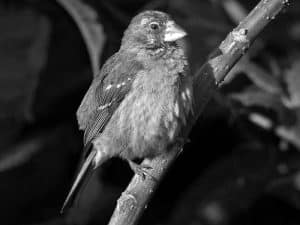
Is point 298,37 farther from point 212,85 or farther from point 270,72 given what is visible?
point 212,85

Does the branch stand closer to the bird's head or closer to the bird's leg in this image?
the bird's leg

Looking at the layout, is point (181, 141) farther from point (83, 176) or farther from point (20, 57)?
point (20, 57)

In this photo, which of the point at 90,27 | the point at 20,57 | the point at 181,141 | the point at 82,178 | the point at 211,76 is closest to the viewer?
the point at 211,76

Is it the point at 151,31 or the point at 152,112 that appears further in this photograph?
the point at 151,31

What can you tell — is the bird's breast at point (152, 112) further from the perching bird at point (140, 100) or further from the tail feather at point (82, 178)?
the tail feather at point (82, 178)

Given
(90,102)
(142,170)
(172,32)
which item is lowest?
(90,102)

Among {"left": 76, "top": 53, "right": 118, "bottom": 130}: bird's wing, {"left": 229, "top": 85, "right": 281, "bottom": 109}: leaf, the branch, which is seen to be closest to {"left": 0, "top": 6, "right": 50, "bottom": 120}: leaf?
{"left": 76, "top": 53, "right": 118, "bottom": 130}: bird's wing

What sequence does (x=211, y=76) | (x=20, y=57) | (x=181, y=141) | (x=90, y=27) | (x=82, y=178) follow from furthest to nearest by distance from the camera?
(x=20, y=57), (x=90, y=27), (x=82, y=178), (x=181, y=141), (x=211, y=76)

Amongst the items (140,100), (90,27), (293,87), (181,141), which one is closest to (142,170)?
(181,141)

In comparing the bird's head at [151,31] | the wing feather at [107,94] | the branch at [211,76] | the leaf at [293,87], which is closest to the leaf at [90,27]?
the wing feather at [107,94]
